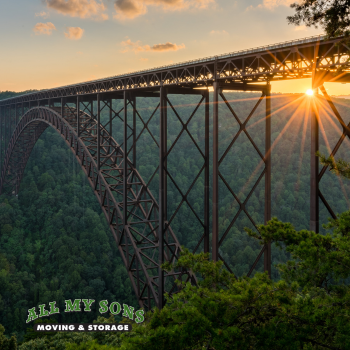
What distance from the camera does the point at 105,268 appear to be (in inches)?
1652

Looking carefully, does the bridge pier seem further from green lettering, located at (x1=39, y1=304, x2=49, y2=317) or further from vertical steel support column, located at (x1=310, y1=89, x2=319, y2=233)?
green lettering, located at (x1=39, y1=304, x2=49, y2=317)

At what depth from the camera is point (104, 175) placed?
65.5ft

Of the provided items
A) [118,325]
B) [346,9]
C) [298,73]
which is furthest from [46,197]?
[346,9]

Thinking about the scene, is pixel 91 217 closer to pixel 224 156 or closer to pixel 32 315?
pixel 32 315

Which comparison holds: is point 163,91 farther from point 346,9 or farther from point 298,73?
point 346,9

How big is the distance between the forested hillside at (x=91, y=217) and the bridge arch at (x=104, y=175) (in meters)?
4.27

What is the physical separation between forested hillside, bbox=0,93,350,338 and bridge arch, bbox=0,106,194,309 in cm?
427

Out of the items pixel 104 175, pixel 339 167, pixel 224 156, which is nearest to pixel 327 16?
pixel 339 167

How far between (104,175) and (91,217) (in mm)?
29161

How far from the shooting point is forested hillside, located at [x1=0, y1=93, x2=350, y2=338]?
123 feet

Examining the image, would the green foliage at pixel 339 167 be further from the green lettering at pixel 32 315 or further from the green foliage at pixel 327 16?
the green lettering at pixel 32 315

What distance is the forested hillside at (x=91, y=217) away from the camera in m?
37.5

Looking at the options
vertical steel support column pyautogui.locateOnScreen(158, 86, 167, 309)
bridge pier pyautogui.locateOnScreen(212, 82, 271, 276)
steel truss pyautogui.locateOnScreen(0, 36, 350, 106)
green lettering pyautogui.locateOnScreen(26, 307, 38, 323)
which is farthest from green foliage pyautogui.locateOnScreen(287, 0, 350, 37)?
green lettering pyautogui.locateOnScreen(26, 307, 38, 323)

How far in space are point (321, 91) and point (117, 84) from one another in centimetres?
1273
